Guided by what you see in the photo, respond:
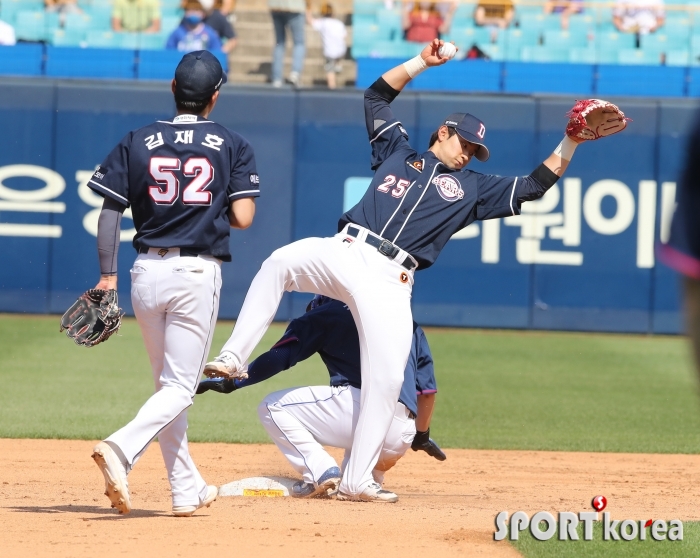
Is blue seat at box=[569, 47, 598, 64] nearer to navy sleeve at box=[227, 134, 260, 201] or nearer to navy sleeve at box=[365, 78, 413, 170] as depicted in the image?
navy sleeve at box=[365, 78, 413, 170]

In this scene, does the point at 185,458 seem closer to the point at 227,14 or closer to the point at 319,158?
the point at 319,158

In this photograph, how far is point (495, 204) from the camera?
496 cm

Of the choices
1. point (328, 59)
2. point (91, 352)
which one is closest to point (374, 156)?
point (91, 352)

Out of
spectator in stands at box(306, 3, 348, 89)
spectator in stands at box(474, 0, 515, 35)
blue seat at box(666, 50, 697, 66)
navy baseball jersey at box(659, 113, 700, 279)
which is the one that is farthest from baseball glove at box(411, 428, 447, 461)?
blue seat at box(666, 50, 697, 66)

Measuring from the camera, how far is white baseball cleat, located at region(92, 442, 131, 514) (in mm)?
3812

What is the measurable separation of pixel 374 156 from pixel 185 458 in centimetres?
188

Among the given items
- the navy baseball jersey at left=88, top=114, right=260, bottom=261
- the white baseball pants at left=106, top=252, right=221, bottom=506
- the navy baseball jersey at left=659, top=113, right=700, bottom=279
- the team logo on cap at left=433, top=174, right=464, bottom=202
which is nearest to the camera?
the navy baseball jersey at left=659, top=113, right=700, bottom=279

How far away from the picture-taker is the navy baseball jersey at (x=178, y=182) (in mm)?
4082

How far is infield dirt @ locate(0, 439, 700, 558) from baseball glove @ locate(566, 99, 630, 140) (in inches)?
71.5

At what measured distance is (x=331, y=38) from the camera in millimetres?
13664

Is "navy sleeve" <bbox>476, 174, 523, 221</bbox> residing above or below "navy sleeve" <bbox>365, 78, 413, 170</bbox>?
below

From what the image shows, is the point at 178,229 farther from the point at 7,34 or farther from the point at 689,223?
the point at 7,34

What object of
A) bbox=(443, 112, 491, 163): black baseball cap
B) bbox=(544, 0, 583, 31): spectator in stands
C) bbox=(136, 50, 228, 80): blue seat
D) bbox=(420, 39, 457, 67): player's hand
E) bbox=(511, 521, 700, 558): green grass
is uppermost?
bbox=(544, 0, 583, 31): spectator in stands

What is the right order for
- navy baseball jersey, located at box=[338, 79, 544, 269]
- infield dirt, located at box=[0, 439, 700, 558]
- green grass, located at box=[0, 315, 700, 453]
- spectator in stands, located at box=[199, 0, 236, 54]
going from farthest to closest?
1. spectator in stands, located at box=[199, 0, 236, 54]
2. green grass, located at box=[0, 315, 700, 453]
3. navy baseball jersey, located at box=[338, 79, 544, 269]
4. infield dirt, located at box=[0, 439, 700, 558]
